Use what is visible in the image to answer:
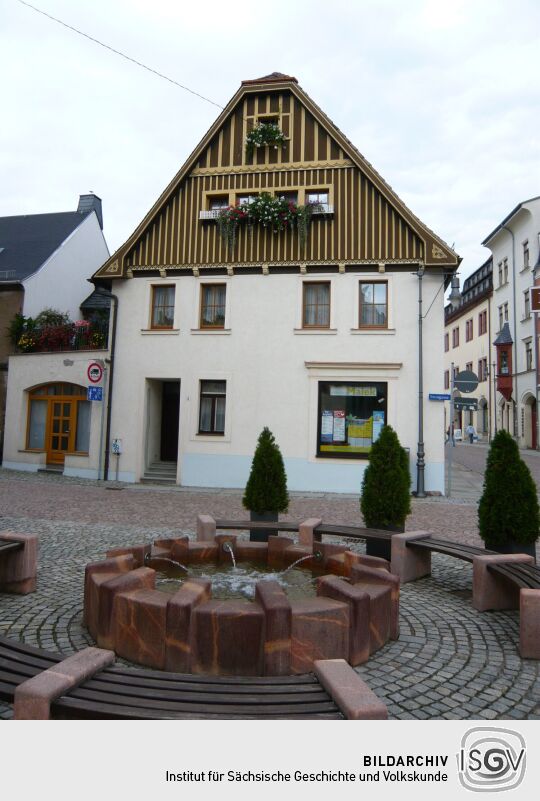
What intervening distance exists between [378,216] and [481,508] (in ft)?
36.0

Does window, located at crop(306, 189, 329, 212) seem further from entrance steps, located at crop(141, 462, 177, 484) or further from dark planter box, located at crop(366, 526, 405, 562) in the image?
dark planter box, located at crop(366, 526, 405, 562)

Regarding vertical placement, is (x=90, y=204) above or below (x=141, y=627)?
above

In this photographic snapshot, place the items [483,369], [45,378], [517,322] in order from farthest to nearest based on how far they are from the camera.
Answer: [483,369] < [517,322] < [45,378]

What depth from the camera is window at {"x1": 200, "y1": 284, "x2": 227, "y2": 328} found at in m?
16.4

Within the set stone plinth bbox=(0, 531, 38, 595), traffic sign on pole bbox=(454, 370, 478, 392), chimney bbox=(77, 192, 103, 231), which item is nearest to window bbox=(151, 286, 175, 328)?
traffic sign on pole bbox=(454, 370, 478, 392)

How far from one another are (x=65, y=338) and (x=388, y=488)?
14.5 metres

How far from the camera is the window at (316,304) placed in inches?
619

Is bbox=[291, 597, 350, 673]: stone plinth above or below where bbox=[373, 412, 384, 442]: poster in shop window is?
below

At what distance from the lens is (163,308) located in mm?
16859

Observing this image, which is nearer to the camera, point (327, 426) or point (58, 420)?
point (327, 426)

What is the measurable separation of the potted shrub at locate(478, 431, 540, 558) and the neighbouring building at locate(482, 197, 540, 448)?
31.6m

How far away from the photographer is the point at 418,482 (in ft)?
47.4

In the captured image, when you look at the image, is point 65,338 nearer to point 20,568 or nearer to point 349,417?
point 349,417

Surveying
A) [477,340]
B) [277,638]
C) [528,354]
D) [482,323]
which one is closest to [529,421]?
[528,354]
